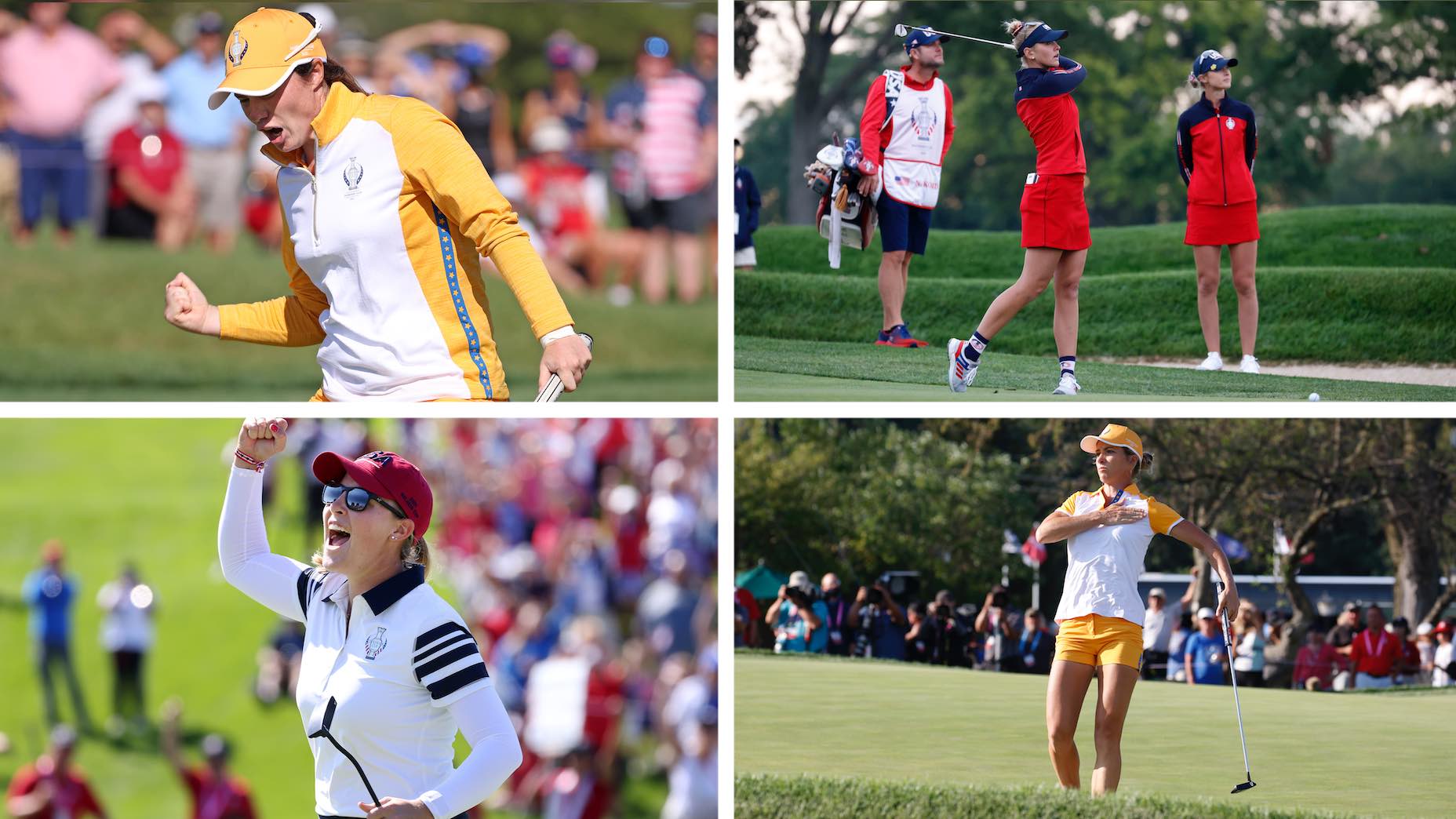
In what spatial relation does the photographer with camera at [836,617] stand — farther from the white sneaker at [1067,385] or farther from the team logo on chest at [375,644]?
the team logo on chest at [375,644]

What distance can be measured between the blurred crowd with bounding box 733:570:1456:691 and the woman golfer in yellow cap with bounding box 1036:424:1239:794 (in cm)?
708

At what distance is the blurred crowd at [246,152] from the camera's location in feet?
54.7

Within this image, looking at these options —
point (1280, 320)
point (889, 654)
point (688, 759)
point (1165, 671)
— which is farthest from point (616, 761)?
point (1280, 320)

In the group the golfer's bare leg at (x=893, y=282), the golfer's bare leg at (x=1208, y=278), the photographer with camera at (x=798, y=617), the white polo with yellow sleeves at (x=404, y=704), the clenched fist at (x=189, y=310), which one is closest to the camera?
the white polo with yellow sleeves at (x=404, y=704)

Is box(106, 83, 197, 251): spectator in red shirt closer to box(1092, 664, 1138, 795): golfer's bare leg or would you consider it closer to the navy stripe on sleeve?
box(1092, 664, 1138, 795): golfer's bare leg

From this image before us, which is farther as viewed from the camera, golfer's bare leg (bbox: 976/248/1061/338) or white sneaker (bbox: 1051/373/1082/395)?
white sneaker (bbox: 1051/373/1082/395)

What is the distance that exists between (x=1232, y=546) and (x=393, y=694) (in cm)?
1719

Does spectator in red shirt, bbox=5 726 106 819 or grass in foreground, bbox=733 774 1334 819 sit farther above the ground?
grass in foreground, bbox=733 774 1334 819

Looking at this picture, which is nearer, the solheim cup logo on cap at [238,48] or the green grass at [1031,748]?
the solheim cup logo on cap at [238,48]

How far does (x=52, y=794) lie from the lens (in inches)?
526

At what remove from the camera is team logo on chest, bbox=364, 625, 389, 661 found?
4441mm

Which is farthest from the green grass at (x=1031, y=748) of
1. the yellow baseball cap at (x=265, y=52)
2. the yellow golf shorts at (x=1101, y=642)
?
the yellow baseball cap at (x=265, y=52)

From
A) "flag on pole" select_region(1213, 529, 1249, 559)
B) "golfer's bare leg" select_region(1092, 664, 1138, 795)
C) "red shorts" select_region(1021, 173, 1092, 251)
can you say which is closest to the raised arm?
"golfer's bare leg" select_region(1092, 664, 1138, 795)

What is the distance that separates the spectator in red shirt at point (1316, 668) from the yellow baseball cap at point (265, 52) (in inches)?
523
